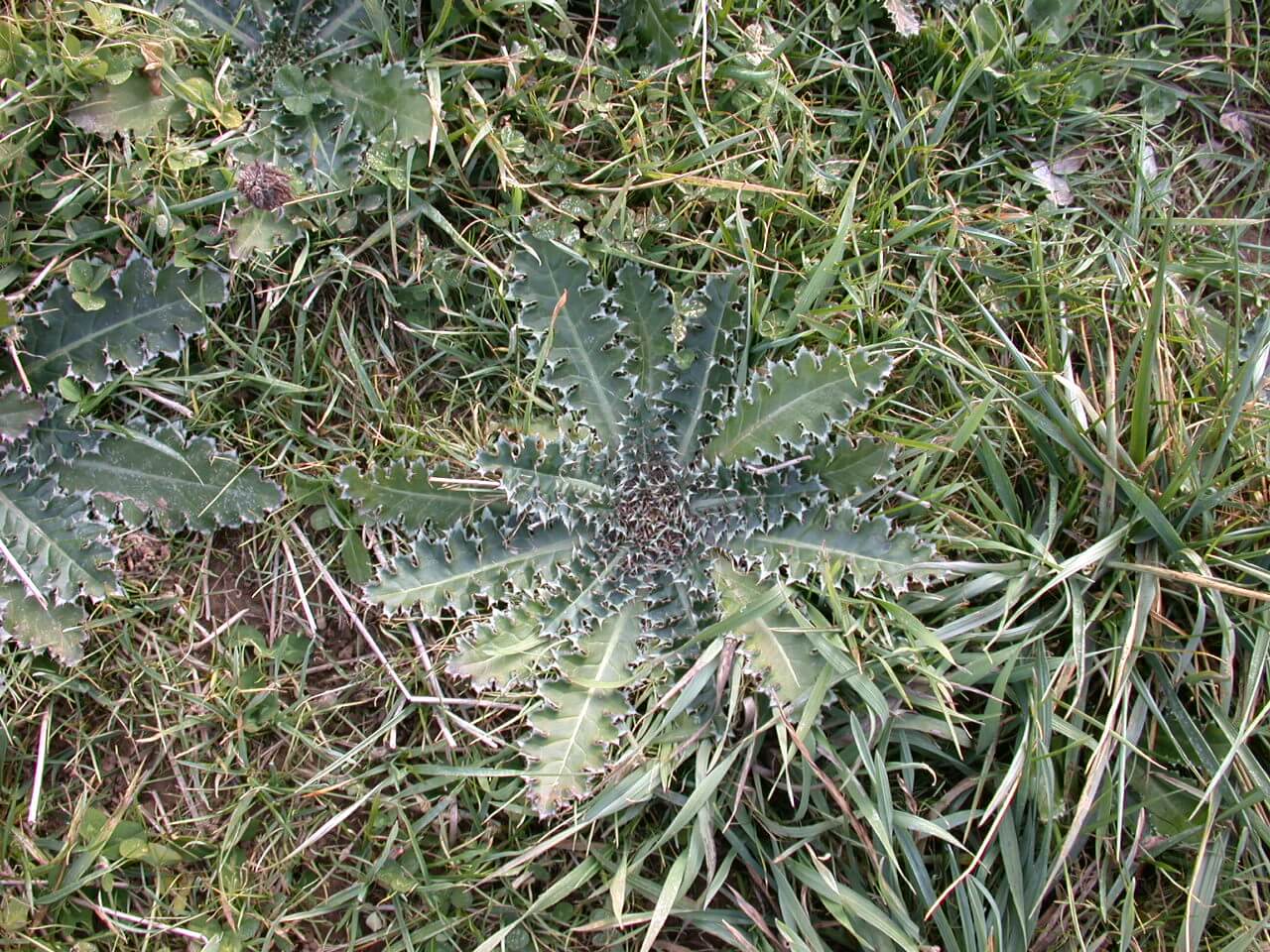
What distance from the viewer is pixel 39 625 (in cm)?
267

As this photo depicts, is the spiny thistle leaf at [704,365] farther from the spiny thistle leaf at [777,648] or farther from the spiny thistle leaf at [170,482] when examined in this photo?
the spiny thistle leaf at [170,482]

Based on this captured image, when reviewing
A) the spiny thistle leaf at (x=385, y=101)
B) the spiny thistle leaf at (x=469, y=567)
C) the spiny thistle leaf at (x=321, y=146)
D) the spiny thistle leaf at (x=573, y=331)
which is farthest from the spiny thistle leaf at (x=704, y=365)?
the spiny thistle leaf at (x=321, y=146)

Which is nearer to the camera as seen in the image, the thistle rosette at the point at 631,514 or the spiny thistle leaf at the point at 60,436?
the thistle rosette at the point at 631,514

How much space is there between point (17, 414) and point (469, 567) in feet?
4.57

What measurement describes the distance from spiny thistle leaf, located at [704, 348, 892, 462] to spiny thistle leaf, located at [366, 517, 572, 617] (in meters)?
0.65

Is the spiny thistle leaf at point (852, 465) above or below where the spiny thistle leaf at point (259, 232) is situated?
below

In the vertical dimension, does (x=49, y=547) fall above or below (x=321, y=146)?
below

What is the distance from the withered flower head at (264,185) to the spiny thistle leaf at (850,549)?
1709 mm

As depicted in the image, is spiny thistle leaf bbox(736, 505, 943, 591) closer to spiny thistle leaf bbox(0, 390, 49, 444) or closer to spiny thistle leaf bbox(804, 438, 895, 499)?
spiny thistle leaf bbox(804, 438, 895, 499)

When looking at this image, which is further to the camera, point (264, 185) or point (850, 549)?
point (264, 185)

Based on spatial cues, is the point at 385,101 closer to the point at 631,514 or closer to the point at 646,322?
the point at 646,322

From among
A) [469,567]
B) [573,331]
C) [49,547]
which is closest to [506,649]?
[469,567]

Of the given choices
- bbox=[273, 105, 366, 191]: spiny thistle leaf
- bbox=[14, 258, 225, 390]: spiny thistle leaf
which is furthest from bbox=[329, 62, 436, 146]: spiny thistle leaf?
bbox=[14, 258, 225, 390]: spiny thistle leaf

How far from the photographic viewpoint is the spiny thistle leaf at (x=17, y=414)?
2695mm
